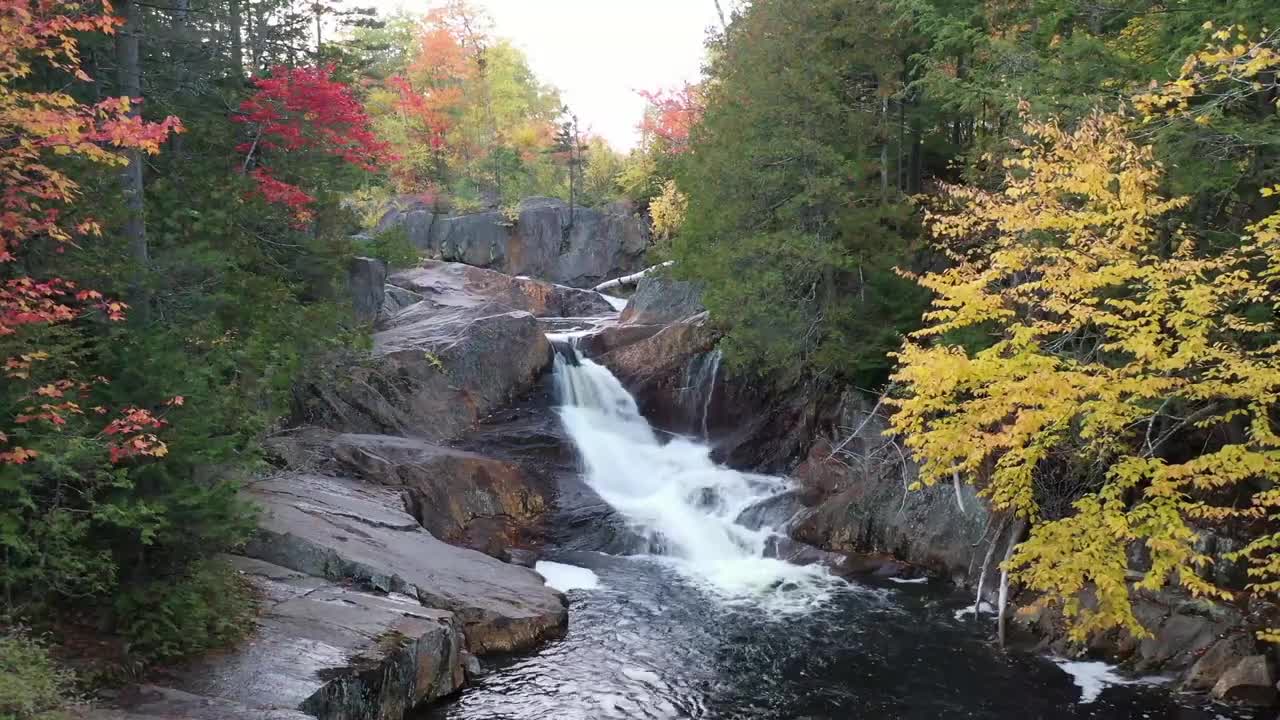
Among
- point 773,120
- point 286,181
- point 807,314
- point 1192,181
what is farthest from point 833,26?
point 286,181

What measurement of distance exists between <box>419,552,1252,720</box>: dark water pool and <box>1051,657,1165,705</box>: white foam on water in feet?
0.26

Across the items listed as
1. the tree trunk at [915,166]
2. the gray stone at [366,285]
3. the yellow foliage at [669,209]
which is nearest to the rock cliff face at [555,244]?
the yellow foliage at [669,209]

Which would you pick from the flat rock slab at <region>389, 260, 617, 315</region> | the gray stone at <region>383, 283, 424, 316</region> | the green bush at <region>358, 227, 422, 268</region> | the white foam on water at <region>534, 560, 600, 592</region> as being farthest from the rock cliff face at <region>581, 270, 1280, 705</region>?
the green bush at <region>358, 227, 422, 268</region>

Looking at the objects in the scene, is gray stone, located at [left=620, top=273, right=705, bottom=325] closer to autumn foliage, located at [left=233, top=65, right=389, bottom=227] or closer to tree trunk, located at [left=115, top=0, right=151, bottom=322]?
autumn foliage, located at [left=233, top=65, right=389, bottom=227]

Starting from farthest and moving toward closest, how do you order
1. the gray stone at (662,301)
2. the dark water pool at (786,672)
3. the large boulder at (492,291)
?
the large boulder at (492,291) < the gray stone at (662,301) < the dark water pool at (786,672)

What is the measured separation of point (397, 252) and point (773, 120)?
7334 mm

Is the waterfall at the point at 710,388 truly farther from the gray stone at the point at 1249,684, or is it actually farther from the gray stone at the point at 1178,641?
the gray stone at the point at 1249,684

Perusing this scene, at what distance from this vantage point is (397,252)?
13562 mm

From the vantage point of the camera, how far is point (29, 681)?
551cm

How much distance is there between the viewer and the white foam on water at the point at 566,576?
12820mm

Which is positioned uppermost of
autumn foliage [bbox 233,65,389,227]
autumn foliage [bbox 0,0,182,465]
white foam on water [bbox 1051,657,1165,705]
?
autumn foliage [bbox 233,65,389,227]

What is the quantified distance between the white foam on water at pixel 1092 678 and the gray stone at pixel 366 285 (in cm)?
1409

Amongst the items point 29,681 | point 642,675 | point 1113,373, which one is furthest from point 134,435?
point 1113,373

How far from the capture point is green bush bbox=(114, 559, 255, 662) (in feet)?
22.3
